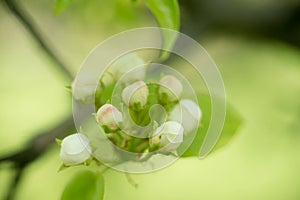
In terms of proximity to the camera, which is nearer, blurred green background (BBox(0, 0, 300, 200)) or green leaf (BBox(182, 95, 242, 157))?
green leaf (BBox(182, 95, 242, 157))

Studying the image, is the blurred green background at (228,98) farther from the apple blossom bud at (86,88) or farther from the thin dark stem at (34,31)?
the apple blossom bud at (86,88)

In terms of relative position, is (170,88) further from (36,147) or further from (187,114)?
(36,147)

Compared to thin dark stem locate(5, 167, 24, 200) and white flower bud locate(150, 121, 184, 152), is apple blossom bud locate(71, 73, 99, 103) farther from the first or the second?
thin dark stem locate(5, 167, 24, 200)

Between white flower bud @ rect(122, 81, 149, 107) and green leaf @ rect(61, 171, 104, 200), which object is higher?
white flower bud @ rect(122, 81, 149, 107)

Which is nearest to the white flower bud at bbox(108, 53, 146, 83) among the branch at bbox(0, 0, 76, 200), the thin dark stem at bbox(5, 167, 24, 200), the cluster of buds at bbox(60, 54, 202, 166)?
the cluster of buds at bbox(60, 54, 202, 166)

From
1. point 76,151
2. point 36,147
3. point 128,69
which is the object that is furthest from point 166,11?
point 36,147

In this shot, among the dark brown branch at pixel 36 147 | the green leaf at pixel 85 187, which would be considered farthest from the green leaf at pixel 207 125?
the dark brown branch at pixel 36 147
